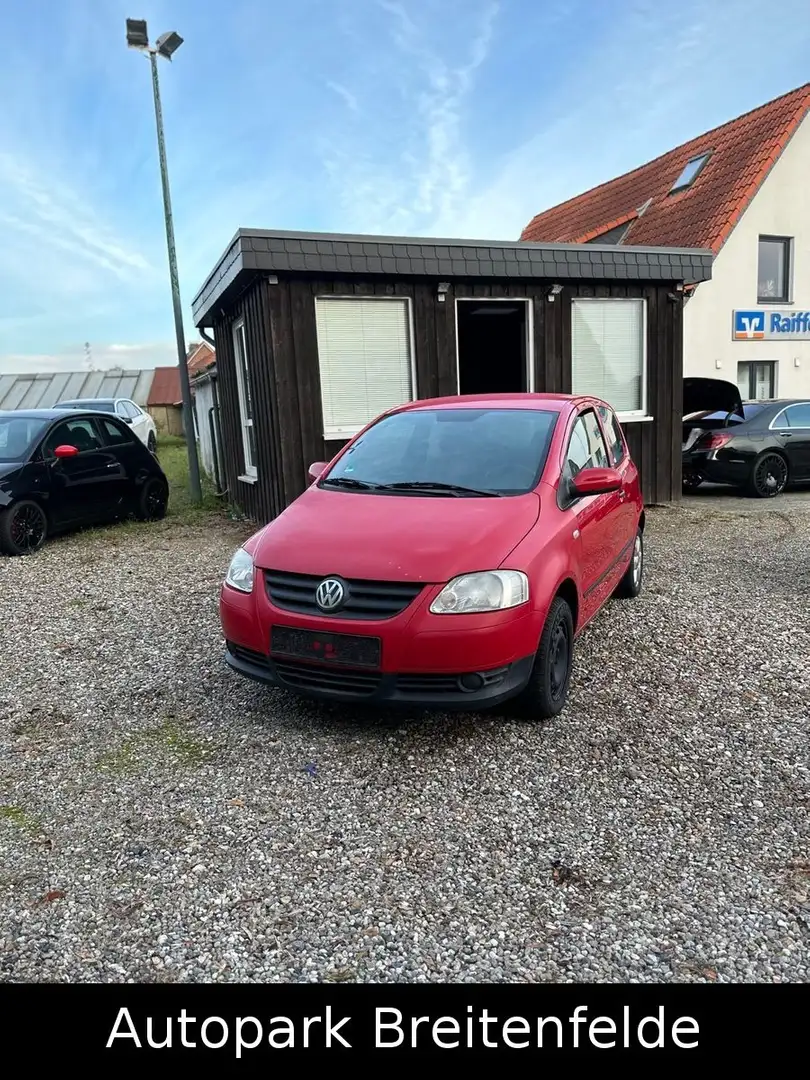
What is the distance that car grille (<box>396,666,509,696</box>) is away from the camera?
3531mm

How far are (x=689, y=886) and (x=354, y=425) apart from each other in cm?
704

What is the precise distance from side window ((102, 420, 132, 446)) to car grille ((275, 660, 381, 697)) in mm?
7167

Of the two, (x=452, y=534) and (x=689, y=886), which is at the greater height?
(x=452, y=534)

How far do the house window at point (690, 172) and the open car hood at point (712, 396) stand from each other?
935 centimetres

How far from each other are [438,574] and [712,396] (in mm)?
9651

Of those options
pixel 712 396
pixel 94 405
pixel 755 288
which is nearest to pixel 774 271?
pixel 755 288

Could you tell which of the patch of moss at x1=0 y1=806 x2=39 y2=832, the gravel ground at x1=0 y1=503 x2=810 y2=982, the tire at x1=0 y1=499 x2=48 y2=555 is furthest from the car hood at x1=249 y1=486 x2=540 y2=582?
the tire at x1=0 y1=499 x2=48 y2=555

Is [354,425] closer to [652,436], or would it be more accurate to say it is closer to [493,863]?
[652,436]

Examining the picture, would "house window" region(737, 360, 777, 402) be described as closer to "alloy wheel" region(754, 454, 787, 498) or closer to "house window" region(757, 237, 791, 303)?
"house window" region(757, 237, 791, 303)

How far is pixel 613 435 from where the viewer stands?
234 inches
